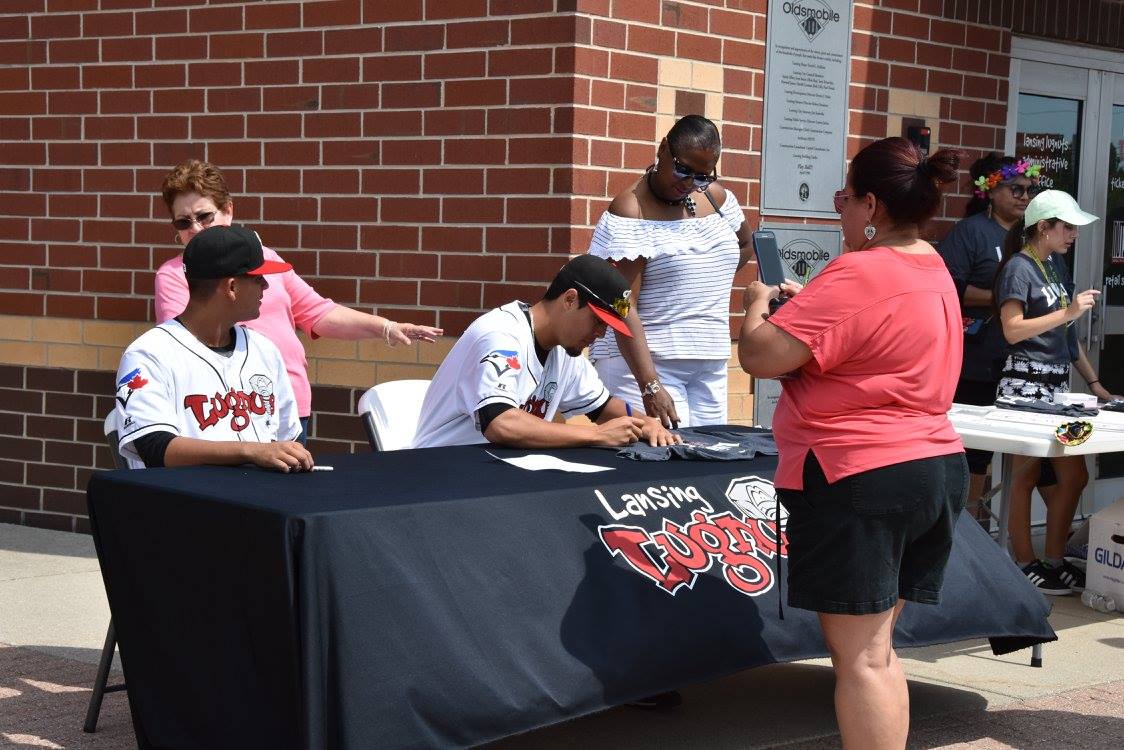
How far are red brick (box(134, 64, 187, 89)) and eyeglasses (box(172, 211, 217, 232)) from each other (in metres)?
2.54

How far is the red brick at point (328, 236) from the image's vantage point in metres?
7.56

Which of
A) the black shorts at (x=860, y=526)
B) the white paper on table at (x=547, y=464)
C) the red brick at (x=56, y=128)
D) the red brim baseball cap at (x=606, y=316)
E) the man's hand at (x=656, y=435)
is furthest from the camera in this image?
the red brick at (x=56, y=128)

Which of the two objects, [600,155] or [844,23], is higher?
[844,23]

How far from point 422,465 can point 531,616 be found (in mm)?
739

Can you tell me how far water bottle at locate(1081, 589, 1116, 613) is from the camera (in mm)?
7129

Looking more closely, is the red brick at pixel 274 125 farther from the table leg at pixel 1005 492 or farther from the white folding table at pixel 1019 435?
the table leg at pixel 1005 492

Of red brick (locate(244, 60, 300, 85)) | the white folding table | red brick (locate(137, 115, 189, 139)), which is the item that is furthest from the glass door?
red brick (locate(137, 115, 189, 139))

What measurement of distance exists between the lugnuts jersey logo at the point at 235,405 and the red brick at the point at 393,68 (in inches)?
113

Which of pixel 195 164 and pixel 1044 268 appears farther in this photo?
pixel 1044 268

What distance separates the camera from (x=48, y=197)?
8.47 m

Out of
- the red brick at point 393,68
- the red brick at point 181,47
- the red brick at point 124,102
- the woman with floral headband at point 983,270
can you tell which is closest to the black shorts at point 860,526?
the red brick at point 393,68

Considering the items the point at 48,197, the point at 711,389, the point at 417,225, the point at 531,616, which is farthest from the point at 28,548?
the point at 531,616

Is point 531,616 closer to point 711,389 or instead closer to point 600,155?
point 711,389

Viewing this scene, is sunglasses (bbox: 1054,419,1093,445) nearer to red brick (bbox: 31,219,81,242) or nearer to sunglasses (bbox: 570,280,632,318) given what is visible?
sunglasses (bbox: 570,280,632,318)
